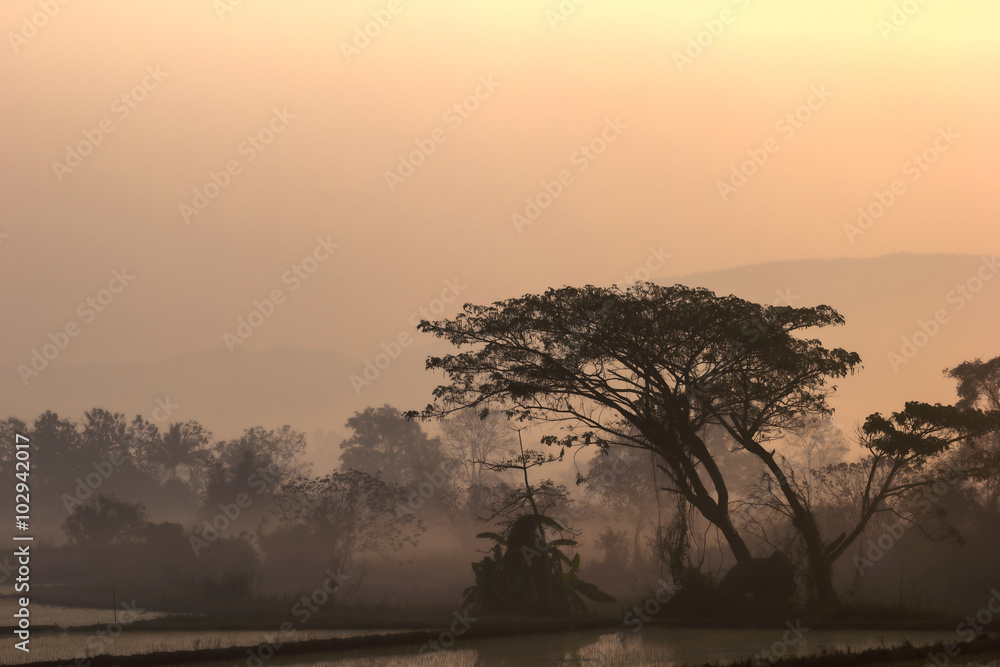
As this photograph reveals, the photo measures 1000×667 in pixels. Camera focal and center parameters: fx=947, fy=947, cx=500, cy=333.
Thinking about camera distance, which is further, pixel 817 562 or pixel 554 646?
pixel 817 562

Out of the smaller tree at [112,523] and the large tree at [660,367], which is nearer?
the large tree at [660,367]

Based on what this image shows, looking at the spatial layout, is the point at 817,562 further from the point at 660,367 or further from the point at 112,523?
the point at 112,523

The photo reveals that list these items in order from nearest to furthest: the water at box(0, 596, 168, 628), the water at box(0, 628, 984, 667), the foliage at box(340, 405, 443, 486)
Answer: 1. the water at box(0, 628, 984, 667)
2. the water at box(0, 596, 168, 628)
3. the foliage at box(340, 405, 443, 486)

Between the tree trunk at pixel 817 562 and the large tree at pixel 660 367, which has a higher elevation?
the large tree at pixel 660 367

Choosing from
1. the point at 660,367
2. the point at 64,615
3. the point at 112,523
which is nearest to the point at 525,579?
the point at 660,367

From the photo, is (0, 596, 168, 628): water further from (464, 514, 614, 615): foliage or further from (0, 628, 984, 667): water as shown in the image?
(464, 514, 614, 615): foliage

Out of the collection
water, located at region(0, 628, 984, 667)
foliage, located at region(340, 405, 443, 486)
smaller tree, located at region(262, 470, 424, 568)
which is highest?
foliage, located at region(340, 405, 443, 486)

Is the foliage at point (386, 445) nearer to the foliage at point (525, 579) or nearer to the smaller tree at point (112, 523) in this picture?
the smaller tree at point (112, 523)

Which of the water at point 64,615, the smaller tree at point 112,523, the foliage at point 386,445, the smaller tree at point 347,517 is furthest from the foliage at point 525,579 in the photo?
the foliage at point 386,445

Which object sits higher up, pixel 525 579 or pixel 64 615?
pixel 525 579

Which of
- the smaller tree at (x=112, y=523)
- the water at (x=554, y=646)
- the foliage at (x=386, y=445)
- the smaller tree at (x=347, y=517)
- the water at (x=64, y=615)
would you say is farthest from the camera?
the foliage at (x=386, y=445)

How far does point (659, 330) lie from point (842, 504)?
25.8 metres

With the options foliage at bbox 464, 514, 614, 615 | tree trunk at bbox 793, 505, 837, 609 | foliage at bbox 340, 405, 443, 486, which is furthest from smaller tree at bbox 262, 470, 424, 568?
foliage at bbox 340, 405, 443, 486

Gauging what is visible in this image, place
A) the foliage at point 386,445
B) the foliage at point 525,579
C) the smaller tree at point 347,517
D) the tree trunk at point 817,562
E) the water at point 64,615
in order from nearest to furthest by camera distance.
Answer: the tree trunk at point 817,562
the water at point 64,615
the foliage at point 525,579
the smaller tree at point 347,517
the foliage at point 386,445
